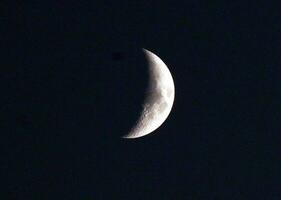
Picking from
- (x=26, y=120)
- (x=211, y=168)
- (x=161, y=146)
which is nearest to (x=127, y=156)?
(x=161, y=146)

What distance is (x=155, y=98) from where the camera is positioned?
16.0 m

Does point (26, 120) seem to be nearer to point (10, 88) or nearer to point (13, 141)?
point (10, 88)

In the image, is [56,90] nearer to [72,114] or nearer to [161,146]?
[72,114]

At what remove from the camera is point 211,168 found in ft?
74.2

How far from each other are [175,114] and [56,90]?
750 cm

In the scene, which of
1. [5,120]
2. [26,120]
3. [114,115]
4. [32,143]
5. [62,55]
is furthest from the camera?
[32,143]

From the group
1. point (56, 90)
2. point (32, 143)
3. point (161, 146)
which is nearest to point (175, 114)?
point (161, 146)

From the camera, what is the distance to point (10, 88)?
19422 millimetres

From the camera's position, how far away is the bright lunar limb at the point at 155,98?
15.9m

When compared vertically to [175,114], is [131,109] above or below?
below

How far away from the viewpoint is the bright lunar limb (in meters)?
15.9

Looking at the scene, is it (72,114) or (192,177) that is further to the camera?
(192,177)

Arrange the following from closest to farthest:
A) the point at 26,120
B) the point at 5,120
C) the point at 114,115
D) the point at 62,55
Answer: the point at 114,115 → the point at 62,55 → the point at 26,120 → the point at 5,120

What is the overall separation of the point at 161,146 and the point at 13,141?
5.74 meters
